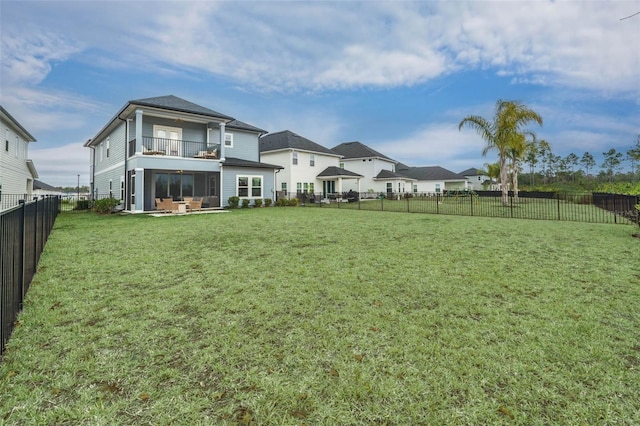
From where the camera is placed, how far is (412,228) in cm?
1086

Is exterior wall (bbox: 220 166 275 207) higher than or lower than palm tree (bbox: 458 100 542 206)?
lower

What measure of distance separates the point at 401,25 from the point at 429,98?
2379cm

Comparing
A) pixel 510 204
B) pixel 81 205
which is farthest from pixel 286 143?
pixel 510 204

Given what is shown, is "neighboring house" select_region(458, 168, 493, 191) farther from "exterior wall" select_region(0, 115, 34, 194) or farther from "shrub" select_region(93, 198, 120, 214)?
"exterior wall" select_region(0, 115, 34, 194)

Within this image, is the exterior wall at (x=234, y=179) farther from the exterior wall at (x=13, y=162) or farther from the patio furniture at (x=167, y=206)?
the exterior wall at (x=13, y=162)

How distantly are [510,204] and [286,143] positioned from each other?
2067 cm

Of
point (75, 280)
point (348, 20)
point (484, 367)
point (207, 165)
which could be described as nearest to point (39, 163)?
point (207, 165)

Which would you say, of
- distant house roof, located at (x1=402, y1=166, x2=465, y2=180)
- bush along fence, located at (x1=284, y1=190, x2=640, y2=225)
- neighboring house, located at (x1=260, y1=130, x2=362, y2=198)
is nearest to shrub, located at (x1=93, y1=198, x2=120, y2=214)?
bush along fence, located at (x1=284, y1=190, x2=640, y2=225)

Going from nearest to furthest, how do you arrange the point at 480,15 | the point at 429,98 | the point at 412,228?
1. the point at 412,228
2. the point at 480,15
3. the point at 429,98

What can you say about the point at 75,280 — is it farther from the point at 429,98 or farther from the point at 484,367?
the point at 429,98

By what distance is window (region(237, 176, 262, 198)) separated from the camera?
2206 cm

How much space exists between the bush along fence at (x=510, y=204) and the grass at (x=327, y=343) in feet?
35.4

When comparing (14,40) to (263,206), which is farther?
(263,206)

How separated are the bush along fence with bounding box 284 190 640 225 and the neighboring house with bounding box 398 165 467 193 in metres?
11.0
